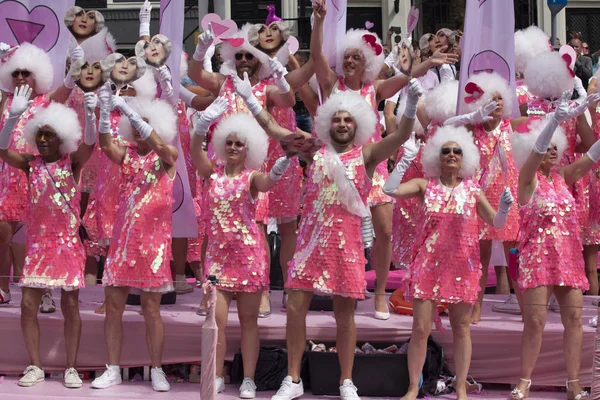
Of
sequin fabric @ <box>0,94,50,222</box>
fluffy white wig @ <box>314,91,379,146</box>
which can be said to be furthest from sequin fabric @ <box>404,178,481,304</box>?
sequin fabric @ <box>0,94,50,222</box>

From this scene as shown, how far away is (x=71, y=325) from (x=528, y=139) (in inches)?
116

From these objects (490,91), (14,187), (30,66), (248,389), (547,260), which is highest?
(30,66)

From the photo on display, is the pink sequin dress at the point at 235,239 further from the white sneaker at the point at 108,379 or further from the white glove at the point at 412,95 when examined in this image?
the white glove at the point at 412,95

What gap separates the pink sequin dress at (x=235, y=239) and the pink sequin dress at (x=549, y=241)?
1.52 meters

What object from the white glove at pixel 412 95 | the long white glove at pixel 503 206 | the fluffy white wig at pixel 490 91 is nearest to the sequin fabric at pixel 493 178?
the fluffy white wig at pixel 490 91

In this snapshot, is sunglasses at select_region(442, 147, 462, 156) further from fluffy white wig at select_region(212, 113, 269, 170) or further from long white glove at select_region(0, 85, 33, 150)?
long white glove at select_region(0, 85, 33, 150)

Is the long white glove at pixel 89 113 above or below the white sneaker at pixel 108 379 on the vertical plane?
above

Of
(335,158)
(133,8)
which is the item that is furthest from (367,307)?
(133,8)

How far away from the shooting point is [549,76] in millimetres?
6918

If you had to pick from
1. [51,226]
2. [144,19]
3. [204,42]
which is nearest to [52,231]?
[51,226]

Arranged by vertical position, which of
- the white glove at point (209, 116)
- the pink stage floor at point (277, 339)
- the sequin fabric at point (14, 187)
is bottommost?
the pink stage floor at point (277, 339)

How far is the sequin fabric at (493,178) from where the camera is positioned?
688cm

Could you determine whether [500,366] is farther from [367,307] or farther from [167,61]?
[167,61]

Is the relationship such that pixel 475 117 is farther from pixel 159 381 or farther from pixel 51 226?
pixel 51 226
